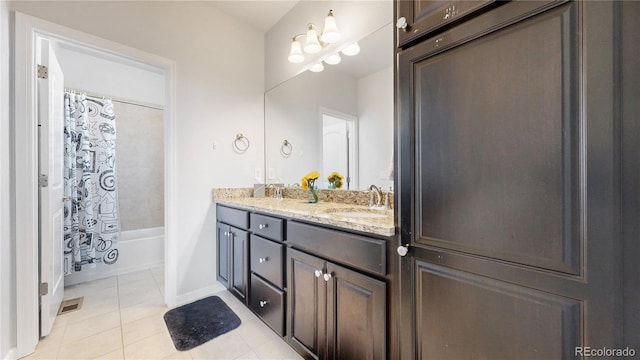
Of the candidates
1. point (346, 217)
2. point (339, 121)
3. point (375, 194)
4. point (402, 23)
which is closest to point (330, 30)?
point (339, 121)

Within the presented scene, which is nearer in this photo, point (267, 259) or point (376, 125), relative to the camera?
point (267, 259)

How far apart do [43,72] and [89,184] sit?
133 centimetres

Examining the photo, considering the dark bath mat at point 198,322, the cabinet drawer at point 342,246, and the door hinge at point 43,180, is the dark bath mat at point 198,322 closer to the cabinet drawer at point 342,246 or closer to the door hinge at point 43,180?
the cabinet drawer at point 342,246

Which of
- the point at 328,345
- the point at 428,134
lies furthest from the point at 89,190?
the point at 428,134

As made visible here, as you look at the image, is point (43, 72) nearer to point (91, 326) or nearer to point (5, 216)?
point (5, 216)

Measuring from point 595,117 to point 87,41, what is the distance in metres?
2.69

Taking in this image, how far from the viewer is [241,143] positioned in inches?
102

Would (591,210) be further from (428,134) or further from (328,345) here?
(328,345)

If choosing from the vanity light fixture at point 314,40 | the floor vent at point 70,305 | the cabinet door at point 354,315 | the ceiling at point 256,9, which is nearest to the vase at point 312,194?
the cabinet door at point 354,315

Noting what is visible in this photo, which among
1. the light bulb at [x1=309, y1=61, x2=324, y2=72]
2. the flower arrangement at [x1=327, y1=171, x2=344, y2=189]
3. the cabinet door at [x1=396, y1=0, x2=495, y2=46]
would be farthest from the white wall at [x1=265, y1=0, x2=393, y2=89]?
the flower arrangement at [x1=327, y1=171, x2=344, y2=189]

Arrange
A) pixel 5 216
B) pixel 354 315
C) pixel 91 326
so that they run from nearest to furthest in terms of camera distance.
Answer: pixel 354 315, pixel 5 216, pixel 91 326

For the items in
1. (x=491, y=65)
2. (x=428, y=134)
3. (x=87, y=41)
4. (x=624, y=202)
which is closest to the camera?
(x=624, y=202)

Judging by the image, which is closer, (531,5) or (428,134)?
(531,5)

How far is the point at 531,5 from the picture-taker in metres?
0.66
